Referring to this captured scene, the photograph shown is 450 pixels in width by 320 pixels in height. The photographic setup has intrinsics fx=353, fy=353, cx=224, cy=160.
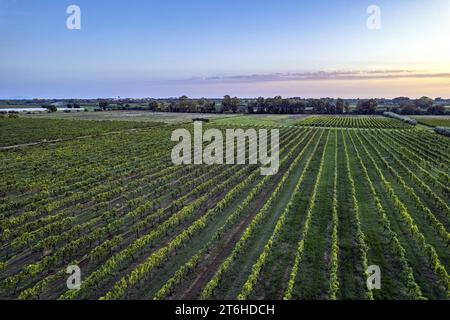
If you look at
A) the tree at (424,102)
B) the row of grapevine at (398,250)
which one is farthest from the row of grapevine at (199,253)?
the tree at (424,102)

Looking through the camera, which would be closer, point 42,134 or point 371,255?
point 371,255

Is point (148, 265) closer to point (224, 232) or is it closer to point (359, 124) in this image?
point (224, 232)

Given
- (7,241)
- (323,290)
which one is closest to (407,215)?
(323,290)

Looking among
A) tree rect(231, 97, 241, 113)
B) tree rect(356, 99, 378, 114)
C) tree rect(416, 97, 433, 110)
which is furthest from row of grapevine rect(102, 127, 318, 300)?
tree rect(416, 97, 433, 110)

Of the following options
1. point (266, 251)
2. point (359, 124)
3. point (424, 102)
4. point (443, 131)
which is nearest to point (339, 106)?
point (424, 102)

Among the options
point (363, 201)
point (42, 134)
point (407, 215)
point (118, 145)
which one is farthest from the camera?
point (42, 134)

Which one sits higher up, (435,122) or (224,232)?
(435,122)

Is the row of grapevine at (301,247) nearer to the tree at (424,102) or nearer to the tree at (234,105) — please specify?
the tree at (234,105)

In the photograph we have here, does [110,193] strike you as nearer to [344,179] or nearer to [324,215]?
[324,215]
